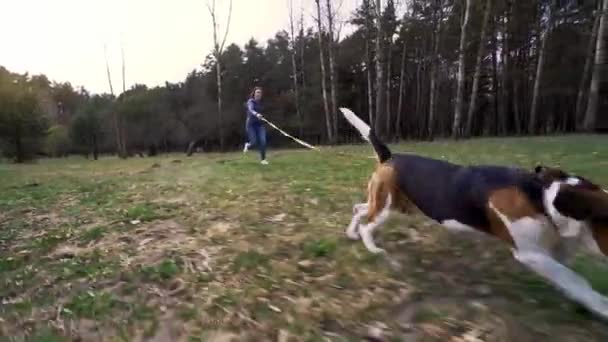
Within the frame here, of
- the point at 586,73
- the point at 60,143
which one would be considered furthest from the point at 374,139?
the point at 60,143

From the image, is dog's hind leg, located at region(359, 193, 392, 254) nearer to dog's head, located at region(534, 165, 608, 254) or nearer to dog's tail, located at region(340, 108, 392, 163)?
dog's tail, located at region(340, 108, 392, 163)

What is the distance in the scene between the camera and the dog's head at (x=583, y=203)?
257 cm

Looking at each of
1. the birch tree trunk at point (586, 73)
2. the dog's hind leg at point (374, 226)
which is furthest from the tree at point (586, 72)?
the dog's hind leg at point (374, 226)

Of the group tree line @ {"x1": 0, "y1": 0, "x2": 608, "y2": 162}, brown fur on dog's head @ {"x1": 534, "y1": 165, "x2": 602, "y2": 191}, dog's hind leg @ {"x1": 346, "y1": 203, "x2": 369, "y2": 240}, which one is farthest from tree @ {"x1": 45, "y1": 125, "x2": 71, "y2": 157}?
brown fur on dog's head @ {"x1": 534, "y1": 165, "x2": 602, "y2": 191}

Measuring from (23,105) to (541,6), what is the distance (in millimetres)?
33095

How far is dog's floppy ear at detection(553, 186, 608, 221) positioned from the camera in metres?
2.57

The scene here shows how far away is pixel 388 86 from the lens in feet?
96.0

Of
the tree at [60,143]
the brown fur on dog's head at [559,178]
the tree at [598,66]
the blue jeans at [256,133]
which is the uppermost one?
the tree at [598,66]

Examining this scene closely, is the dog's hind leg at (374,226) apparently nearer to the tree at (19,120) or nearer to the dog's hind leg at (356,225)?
the dog's hind leg at (356,225)

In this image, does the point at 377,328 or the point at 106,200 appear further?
the point at 106,200

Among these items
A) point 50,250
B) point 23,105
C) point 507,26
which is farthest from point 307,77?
point 50,250

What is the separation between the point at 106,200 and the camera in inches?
295

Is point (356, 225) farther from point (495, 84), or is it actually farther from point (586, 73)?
point (495, 84)

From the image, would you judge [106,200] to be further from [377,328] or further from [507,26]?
[507,26]
